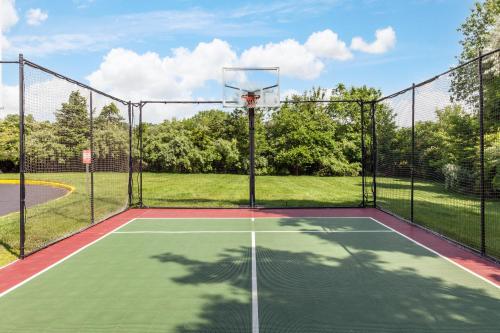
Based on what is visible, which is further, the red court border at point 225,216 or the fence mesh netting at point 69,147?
the fence mesh netting at point 69,147

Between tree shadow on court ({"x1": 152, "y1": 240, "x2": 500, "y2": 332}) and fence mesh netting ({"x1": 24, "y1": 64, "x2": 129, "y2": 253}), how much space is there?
149 inches

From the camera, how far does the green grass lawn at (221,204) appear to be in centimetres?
809

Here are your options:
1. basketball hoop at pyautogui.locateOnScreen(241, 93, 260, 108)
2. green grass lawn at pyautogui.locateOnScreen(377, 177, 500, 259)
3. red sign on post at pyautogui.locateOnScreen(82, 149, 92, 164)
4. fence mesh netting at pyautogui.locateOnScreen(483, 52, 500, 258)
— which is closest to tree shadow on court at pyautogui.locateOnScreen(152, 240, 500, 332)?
green grass lawn at pyautogui.locateOnScreen(377, 177, 500, 259)

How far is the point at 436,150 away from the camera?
15281mm

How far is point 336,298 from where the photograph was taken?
444cm

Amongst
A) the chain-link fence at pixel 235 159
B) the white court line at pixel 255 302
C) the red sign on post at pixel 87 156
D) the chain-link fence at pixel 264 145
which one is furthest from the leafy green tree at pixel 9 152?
the white court line at pixel 255 302

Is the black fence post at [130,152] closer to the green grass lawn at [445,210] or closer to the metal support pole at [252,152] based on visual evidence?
the metal support pole at [252,152]

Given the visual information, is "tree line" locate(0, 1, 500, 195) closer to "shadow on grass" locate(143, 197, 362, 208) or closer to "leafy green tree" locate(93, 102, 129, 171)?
"leafy green tree" locate(93, 102, 129, 171)

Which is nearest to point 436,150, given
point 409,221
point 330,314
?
point 409,221

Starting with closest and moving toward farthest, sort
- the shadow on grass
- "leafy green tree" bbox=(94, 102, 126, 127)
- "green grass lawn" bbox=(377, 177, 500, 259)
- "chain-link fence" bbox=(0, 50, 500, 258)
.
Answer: "chain-link fence" bbox=(0, 50, 500, 258)
"green grass lawn" bbox=(377, 177, 500, 259)
"leafy green tree" bbox=(94, 102, 126, 127)
the shadow on grass

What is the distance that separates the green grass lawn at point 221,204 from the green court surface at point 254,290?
65.3 inches

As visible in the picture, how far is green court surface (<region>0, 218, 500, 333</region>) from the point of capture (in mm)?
3799


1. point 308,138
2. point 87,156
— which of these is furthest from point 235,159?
point 87,156

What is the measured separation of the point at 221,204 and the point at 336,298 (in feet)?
28.1
